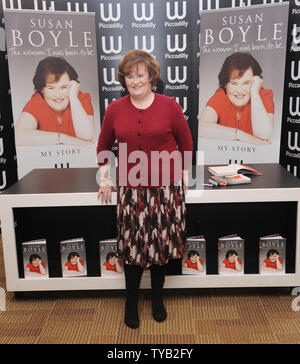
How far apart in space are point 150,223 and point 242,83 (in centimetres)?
184

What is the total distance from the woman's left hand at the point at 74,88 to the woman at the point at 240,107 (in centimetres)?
105

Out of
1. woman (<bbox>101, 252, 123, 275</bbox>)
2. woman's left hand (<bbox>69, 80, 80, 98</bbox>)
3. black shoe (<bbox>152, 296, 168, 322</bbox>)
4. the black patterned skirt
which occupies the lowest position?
black shoe (<bbox>152, 296, 168, 322</bbox>)

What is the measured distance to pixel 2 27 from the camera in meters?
3.41

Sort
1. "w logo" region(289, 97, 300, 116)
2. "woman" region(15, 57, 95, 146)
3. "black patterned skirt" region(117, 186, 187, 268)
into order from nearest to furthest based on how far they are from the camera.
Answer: "black patterned skirt" region(117, 186, 187, 268)
"w logo" region(289, 97, 300, 116)
"woman" region(15, 57, 95, 146)

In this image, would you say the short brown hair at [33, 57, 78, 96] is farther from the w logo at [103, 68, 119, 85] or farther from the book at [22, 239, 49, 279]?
the book at [22, 239, 49, 279]

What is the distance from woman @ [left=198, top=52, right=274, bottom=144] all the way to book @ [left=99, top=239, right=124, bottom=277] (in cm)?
155

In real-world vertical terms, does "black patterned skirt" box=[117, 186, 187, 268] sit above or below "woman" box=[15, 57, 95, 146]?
below

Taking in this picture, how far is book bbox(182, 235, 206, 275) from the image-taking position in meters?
2.48

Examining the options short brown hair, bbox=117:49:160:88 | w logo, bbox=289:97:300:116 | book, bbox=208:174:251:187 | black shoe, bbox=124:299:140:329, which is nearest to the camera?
short brown hair, bbox=117:49:160:88

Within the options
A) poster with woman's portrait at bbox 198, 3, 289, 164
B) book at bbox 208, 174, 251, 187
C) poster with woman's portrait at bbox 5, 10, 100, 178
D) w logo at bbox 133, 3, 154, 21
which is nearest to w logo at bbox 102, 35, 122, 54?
poster with woman's portrait at bbox 5, 10, 100, 178

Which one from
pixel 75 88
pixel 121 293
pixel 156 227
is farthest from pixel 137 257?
pixel 75 88

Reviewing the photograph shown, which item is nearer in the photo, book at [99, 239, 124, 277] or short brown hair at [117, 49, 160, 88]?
short brown hair at [117, 49, 160, 88]

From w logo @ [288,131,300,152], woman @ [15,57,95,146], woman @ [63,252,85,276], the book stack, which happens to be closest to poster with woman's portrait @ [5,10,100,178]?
woman @ [15,57,95,146]

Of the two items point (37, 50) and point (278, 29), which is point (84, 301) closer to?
point (37, 50)
